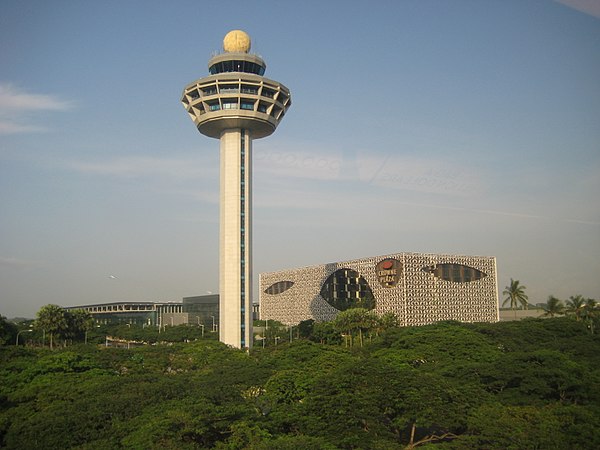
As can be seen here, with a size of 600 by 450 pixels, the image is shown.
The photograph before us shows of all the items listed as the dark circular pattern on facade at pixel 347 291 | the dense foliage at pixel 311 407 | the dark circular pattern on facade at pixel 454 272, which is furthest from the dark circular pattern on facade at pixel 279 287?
the dense foliage at pixel 311 407

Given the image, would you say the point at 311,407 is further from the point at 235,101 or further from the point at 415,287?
the point at 415,287

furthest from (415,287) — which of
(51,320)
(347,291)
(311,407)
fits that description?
(311,407)

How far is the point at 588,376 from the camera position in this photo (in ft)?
174

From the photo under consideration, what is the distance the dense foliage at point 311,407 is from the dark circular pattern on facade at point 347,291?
75.9m

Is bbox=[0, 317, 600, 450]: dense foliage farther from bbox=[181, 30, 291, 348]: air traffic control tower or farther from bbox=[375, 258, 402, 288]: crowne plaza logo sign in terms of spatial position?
bbox=[375, 258, 402, 288]: crowne plaza logo sign

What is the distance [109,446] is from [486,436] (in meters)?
25.1

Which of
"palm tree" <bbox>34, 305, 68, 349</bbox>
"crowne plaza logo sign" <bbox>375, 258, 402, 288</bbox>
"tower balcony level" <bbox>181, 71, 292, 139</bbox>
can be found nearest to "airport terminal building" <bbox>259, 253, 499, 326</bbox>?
"crowne plaza logo sign" <bbox>375, 258, 402, 288</bbox>

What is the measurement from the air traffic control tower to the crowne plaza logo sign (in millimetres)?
38973

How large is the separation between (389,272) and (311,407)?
9189 cm

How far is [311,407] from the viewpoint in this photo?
4788 cm

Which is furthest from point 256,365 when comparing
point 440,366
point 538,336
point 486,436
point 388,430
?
point 538,336

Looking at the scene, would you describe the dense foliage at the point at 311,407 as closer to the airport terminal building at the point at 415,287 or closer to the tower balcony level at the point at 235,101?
the tower balcony level at the point at 235,101

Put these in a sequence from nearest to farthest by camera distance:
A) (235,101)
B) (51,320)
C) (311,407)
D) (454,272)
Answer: (311,407), (235,101), (51,320), (454,272)

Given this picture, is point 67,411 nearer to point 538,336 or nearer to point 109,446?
point 109,446
